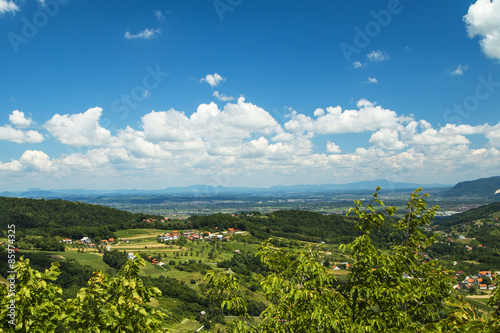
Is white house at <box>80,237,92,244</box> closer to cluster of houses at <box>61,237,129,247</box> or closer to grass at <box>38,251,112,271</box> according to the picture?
cluster of houses at <box>61,237,129,247</box>

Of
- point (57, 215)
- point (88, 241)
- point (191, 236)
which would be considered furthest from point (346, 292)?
point (57, 215)

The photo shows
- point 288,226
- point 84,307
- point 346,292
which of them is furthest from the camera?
point 288,226

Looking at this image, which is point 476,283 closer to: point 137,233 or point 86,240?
point 137,233

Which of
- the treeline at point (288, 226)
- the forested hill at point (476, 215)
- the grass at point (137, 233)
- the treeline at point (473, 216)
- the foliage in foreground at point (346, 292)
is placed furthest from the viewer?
the treeline at point (473, 216)

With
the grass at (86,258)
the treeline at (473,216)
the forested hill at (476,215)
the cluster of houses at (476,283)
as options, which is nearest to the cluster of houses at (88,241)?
the grass at (86,258)

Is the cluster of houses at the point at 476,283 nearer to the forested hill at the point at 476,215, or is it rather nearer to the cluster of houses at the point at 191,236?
the cluster of houses at the point at 191,236

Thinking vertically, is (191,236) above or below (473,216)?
above

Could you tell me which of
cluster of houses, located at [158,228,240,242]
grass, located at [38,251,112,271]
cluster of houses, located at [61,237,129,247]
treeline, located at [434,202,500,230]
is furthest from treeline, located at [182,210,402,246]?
treeline, located at [434,202,500,230]

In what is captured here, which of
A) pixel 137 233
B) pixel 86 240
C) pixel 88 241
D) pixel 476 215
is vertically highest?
pixel 86 240
